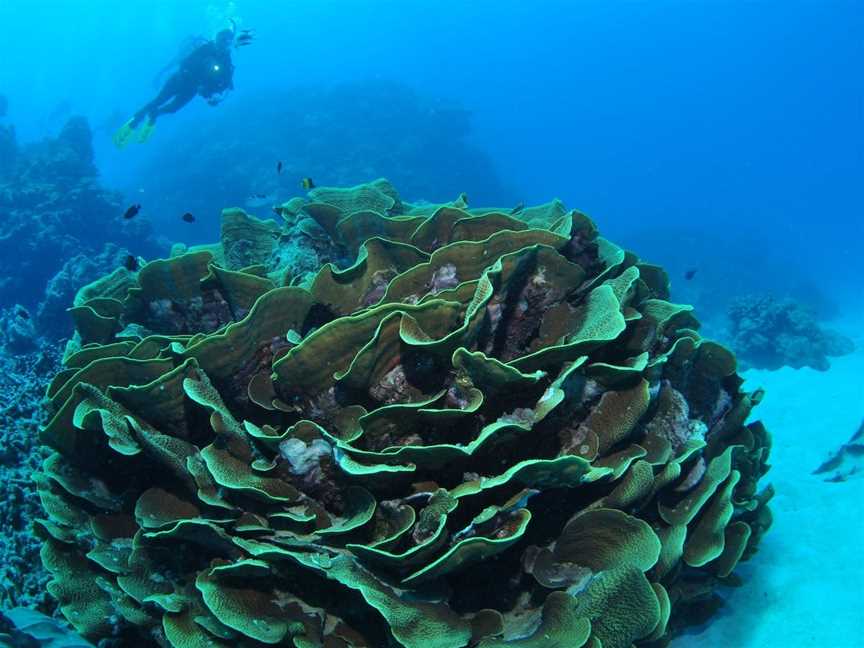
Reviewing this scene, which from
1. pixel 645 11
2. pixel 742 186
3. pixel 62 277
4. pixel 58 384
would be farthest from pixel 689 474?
pixel 645 11

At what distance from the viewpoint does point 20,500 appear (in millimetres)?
3639

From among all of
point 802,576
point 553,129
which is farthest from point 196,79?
point 553,129

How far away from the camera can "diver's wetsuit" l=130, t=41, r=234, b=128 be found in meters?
14.1

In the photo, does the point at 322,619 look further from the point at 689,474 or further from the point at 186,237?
the point at 186,237

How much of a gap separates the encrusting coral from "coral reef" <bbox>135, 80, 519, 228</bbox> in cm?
2727

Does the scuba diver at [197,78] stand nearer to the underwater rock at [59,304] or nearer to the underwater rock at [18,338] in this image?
the underwater rock at [59,304]

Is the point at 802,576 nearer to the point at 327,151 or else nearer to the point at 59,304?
the point at 59,304

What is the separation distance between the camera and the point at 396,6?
14975 centimetres

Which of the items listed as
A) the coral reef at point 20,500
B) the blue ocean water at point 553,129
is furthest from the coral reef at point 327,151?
the coral reef at point 20,500

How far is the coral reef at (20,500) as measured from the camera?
10.2 feet

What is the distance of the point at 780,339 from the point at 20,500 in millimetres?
17961

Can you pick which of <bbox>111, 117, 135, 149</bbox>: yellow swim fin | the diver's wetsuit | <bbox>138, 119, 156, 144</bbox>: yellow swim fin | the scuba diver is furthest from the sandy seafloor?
the diver's wetsuit

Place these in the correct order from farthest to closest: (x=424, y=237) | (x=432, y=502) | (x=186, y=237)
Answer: (x=186, y=237), (x=424, y=237), (x=432, y=502)

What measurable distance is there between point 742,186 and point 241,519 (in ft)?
321
